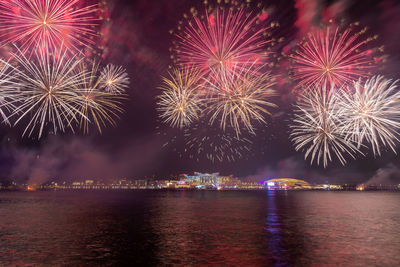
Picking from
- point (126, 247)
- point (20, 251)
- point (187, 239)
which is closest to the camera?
point (20, 251)

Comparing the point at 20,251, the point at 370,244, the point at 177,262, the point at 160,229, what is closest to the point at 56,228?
the point at 160,229

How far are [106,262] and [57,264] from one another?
7.79 ft

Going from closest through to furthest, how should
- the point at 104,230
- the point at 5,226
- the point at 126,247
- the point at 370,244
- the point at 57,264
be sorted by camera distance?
the point at 57,264
the point at 126,247
the point at 370,244
the point at 104,230
the point at 5,226

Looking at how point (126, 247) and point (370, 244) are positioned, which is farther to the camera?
point (370, 244)

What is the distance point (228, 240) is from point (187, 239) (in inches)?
117

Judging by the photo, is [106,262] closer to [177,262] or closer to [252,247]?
[177,262]

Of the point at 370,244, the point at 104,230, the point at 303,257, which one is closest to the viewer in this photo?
the point at 303,257

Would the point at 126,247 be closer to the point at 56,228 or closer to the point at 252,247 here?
the point at 252,247

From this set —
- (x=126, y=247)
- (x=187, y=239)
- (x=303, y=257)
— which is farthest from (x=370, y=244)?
(x=126, y=247)

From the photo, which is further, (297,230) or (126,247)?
(297,230)

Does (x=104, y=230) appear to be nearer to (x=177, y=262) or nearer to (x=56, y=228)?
(x=56, y=228)

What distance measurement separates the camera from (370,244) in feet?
81.3

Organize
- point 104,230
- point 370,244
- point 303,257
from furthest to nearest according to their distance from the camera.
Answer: point 104,230, point 370,244, point 303,257

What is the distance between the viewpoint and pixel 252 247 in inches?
917
